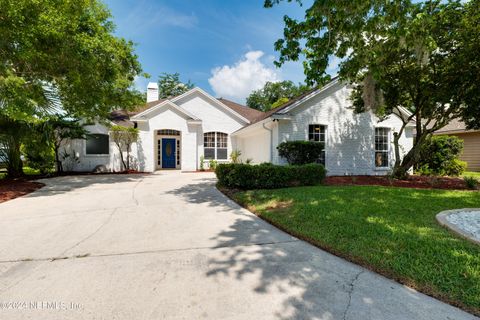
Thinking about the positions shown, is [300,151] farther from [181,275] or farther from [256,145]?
[181,275]

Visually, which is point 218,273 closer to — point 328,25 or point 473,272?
point 473,272

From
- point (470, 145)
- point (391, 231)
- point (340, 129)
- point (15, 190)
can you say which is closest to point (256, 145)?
point (340, 129)

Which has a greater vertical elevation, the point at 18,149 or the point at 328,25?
the point at 328,25

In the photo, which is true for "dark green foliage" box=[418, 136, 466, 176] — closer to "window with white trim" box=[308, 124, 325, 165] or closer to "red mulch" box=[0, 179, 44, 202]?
"window with white trim" box=[308, 124, 325, 165]

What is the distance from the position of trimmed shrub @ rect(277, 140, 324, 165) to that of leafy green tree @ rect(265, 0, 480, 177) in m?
2.68

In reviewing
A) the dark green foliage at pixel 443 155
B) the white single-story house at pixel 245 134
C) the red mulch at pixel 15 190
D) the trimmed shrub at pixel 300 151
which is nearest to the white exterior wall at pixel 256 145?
the white single-story house at pixel 245 134

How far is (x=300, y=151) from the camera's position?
1011 cm

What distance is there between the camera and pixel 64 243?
153 inches

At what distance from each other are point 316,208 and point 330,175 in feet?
23.3

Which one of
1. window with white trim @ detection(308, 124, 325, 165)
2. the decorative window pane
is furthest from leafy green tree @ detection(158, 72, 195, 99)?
window with white trim @ detection(308, 124, 325, 165)

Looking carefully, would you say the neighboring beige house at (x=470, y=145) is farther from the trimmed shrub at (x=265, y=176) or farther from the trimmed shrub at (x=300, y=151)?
the trimmed shrub at (x=265, y=176)

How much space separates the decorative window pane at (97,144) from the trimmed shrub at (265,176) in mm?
10389

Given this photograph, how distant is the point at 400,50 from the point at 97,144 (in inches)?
647

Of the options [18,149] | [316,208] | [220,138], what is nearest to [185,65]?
[220,138]
